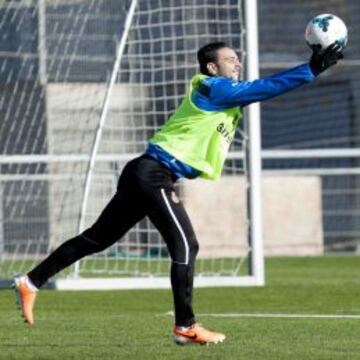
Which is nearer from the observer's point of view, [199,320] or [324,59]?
[324,59]

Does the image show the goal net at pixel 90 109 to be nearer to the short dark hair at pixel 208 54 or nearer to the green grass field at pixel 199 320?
the green grass field at pixel 199 320

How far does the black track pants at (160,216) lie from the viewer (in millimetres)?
9234

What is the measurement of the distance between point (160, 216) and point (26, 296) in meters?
1.02

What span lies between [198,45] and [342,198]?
7325 millimetres

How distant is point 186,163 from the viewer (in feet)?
30.8

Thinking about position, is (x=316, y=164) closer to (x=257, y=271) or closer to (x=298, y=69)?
(x=257, y=271)

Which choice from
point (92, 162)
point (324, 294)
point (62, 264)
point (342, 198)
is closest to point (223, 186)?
point (342, 198)

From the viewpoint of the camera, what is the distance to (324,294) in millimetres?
13789

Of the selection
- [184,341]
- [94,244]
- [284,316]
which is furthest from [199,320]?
[184,341]

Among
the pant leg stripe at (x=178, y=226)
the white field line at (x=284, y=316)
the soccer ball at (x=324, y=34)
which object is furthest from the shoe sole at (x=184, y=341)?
the white field line at (x=284, y=316)

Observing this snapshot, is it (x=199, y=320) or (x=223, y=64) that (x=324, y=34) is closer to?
(x=223, y=64)

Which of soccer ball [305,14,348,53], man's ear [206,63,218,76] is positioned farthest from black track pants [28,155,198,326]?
soccer ball [305,14,348,53]

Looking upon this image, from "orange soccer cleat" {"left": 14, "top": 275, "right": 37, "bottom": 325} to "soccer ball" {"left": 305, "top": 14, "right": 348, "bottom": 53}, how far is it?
2.25m

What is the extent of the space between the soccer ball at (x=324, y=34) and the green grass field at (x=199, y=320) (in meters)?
1.77
